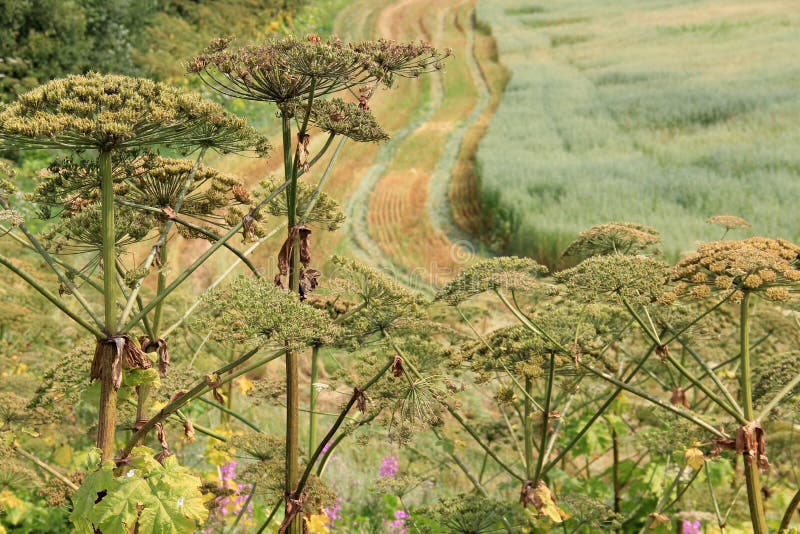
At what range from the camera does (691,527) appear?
20.6 feet

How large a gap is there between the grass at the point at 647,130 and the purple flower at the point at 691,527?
9.58ft

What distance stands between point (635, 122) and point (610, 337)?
777 inches

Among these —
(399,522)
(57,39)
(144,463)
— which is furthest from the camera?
(57,39)

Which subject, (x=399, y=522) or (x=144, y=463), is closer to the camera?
(x=144, y=463)

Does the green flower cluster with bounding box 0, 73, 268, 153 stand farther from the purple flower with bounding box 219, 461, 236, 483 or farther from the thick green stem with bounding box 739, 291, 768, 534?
the purple flower with bounding box 219, 461, 236, 483

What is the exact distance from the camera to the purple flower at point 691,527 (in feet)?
20.0

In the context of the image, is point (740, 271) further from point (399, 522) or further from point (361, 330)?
point (399, 522)

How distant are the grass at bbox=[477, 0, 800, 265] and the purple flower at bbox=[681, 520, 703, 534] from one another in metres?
2.92

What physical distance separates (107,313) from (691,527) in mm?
4820

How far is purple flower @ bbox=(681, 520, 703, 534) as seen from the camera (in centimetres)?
609

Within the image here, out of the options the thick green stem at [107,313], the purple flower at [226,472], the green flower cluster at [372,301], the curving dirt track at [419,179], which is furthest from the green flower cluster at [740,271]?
the curving dirt track at [419,179]

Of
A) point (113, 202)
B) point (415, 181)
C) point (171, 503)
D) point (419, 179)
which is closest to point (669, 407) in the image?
point (171, 503)

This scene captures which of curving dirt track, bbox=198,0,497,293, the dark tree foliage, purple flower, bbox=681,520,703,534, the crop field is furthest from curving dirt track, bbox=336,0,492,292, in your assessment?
the dark tree foliage

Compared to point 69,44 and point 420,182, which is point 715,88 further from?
point 69,44
